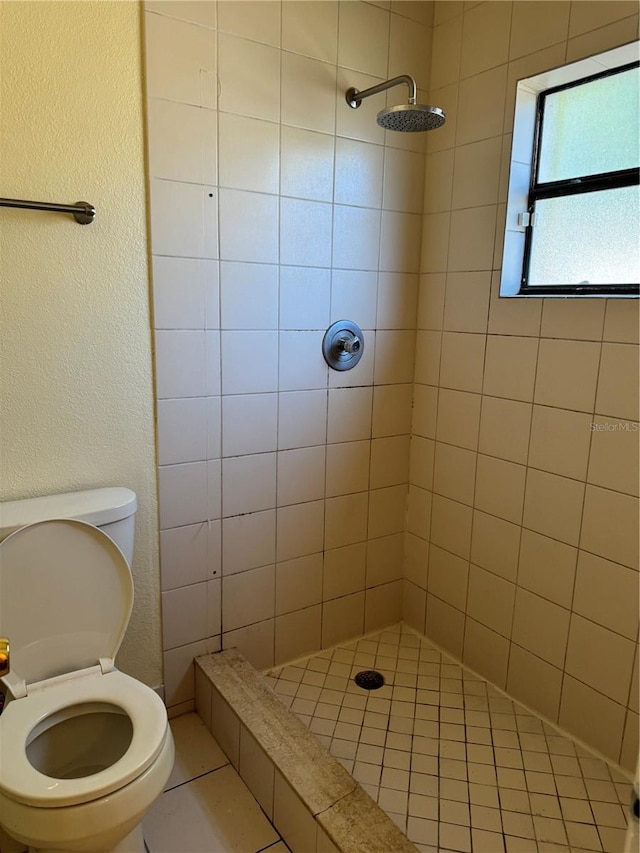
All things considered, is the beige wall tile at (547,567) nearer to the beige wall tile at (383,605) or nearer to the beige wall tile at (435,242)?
the beige wall tile at (383,605)

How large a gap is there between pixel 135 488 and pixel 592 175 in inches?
64.4

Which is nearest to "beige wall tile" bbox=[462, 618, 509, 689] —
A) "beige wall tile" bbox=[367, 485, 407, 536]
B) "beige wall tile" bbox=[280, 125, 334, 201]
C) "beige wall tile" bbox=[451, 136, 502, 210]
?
"beige wall tile" bbox=[367, 485, 407, 536]

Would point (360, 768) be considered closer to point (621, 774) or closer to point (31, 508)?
point (621, 774)

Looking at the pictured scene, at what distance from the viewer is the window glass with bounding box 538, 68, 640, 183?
161 cm

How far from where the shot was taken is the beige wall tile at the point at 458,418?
2.02 metres

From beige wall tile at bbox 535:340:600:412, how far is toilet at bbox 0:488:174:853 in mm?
1274

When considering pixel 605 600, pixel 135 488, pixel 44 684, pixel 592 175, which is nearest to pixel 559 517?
pixel 605 600

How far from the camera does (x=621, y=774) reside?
1643mm

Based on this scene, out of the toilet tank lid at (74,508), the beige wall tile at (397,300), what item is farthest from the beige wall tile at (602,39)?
the toilet tank lid at (74,508)

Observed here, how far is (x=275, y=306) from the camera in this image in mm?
1871

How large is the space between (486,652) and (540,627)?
0.91 ft

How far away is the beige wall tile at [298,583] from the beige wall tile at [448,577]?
0.45 meters

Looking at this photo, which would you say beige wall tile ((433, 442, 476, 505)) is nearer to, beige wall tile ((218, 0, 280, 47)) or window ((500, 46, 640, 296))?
window ((500, 46, 640, 296))

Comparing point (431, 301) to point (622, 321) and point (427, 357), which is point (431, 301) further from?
point (622, 321)
